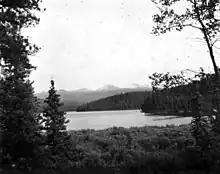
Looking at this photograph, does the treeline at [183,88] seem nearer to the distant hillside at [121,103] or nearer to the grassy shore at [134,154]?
the grassy shore at [134,154]

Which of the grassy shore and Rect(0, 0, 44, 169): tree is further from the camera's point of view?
Rect(0, 0, 44, 169): tree

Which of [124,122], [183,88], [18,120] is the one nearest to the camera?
[183,88]

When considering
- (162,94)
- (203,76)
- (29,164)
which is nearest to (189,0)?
(203,76)

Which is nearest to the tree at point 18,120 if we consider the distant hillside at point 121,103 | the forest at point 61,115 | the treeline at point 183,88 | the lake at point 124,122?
the forest at point 61,115

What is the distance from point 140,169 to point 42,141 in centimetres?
600

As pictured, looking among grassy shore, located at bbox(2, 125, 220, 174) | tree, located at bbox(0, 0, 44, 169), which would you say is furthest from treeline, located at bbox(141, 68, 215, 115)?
tree, located at bbox(0, 0, 44, 169)

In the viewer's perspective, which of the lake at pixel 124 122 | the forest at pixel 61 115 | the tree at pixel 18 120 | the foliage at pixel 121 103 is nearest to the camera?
the forest at pixel 61 115

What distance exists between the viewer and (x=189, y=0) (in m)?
9.63

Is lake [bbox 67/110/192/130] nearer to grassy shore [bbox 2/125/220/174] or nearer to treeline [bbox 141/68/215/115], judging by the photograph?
grassy shore [bbox 2/125/220/174]

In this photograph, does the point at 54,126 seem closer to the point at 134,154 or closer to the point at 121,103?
the point at 134,154

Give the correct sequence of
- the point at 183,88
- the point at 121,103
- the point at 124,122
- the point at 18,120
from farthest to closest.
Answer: the point at 121,103 → the point at 124,122 → the point at 18,120 → the point at 183,88

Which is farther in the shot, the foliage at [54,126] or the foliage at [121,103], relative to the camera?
the foliage at [121,103]

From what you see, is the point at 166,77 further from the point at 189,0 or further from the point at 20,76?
the point at 20,76

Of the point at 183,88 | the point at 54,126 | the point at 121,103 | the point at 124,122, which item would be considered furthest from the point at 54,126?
the point at 121,103
